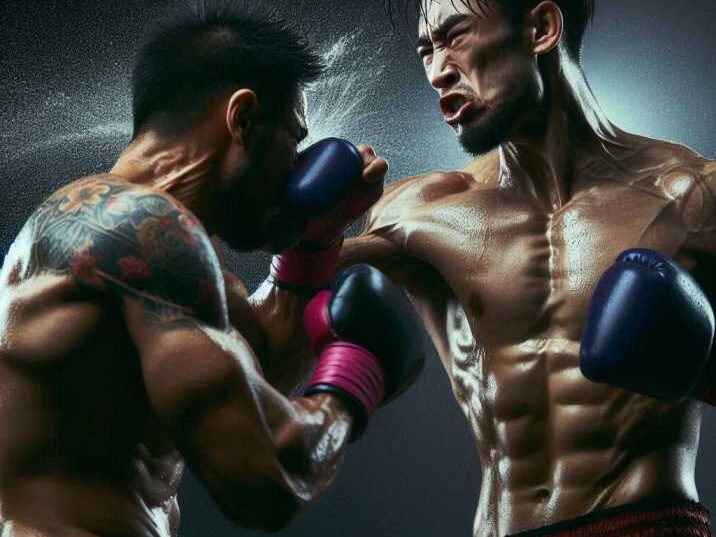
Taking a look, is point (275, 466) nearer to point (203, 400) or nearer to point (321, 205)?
point (203, 400)

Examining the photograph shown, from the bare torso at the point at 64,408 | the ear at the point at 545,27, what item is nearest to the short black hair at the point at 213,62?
the bare torso at the point at 64,408

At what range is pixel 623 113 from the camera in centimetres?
435

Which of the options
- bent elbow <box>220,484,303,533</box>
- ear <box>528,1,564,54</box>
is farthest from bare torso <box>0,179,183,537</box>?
ear <box>528,1,564,54</box>

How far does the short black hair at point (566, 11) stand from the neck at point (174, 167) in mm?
953

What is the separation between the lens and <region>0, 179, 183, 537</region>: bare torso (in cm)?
141

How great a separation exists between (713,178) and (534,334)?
1.59 feet

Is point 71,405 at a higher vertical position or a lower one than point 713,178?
higher

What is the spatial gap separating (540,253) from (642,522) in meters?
0.60

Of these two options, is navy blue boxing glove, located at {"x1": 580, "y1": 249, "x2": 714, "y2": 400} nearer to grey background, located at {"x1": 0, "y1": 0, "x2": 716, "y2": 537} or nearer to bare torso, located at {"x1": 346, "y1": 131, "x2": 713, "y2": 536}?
bare torso, located at {"x1": 346, "y1": 131, "x2": 713, "y2": 536}

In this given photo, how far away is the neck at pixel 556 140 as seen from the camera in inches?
94.0

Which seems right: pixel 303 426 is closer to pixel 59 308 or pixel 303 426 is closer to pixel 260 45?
pixel 59 308

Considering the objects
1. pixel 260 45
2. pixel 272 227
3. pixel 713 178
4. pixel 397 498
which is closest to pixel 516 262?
pixel 713 178

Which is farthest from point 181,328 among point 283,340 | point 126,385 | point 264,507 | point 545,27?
point 545,27

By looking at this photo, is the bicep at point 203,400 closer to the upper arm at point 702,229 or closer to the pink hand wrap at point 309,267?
the pink hand wrap at point 309,267
